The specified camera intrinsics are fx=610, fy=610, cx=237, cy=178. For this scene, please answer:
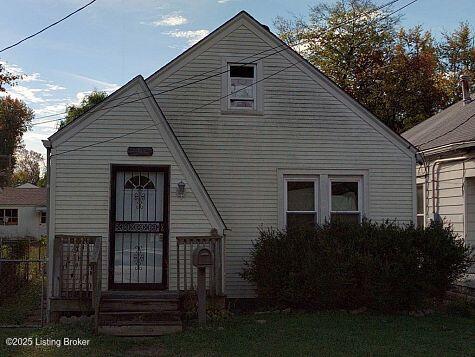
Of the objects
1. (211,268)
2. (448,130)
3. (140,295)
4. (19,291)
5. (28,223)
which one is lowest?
(19,291)

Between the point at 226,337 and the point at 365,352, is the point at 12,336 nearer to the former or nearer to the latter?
the point at 226,337

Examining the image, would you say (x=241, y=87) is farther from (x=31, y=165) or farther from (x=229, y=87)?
(x=31, y=165)

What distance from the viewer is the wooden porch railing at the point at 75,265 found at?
401 inches

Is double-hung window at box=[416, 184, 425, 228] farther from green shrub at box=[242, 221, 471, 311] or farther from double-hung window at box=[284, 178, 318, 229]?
green shrub at box=[242, 221, 471, 311]

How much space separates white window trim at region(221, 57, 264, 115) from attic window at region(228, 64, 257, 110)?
45 mm

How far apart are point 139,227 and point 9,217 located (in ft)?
119

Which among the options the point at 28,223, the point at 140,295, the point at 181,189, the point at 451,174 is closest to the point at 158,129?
the point at 181,189

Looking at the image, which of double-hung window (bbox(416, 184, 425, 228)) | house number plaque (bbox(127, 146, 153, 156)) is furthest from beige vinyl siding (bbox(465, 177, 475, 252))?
house number plaque (bbox(127, 146, 153, 156))

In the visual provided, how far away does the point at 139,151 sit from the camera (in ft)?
35.9

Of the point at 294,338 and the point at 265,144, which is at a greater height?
the point at 265,144

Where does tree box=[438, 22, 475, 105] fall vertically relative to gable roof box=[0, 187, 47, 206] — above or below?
above

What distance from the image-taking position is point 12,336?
898 cm

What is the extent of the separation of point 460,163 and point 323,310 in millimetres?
5529

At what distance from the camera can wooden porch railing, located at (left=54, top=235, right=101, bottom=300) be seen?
10195mm
